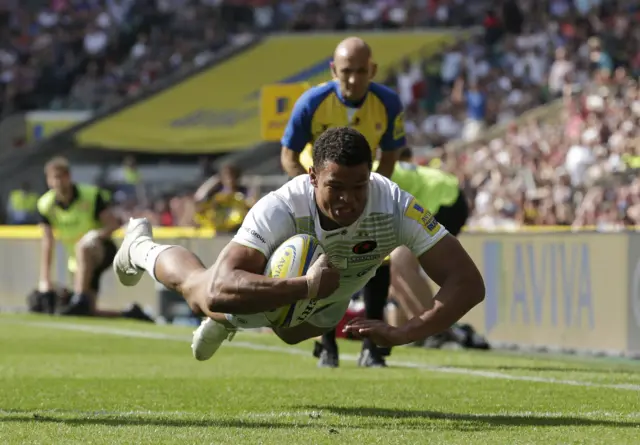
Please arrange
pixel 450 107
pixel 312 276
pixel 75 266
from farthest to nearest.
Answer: pixel 450 107, pixel 75 266, pixel 312 276

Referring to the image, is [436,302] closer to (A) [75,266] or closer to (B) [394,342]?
(B) [394,342]

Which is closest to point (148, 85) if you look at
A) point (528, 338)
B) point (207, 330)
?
point (528, 338)

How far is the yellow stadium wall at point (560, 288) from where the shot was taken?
13273mm

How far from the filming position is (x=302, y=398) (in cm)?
841

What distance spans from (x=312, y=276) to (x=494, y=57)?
76.5 feet

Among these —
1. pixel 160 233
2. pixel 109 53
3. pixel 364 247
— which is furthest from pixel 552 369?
pixel 109 53

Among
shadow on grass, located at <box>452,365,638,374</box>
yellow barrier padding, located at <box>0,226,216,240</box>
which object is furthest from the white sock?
yellow barrier padding, located at <box>0,226,216,240</box>

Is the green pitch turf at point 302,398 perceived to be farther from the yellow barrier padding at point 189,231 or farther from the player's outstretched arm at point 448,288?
the yellow barrier padding at point 189,231

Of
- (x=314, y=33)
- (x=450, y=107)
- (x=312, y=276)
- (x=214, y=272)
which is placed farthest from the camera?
(x=314, y=33)

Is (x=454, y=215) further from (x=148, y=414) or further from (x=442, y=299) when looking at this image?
(x=442, y=299)

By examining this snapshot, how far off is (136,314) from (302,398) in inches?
396

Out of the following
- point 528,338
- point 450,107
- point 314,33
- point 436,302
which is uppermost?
point 314,33

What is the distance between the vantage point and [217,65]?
3672cm

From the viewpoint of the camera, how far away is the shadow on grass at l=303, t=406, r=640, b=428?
7031 millimetres
